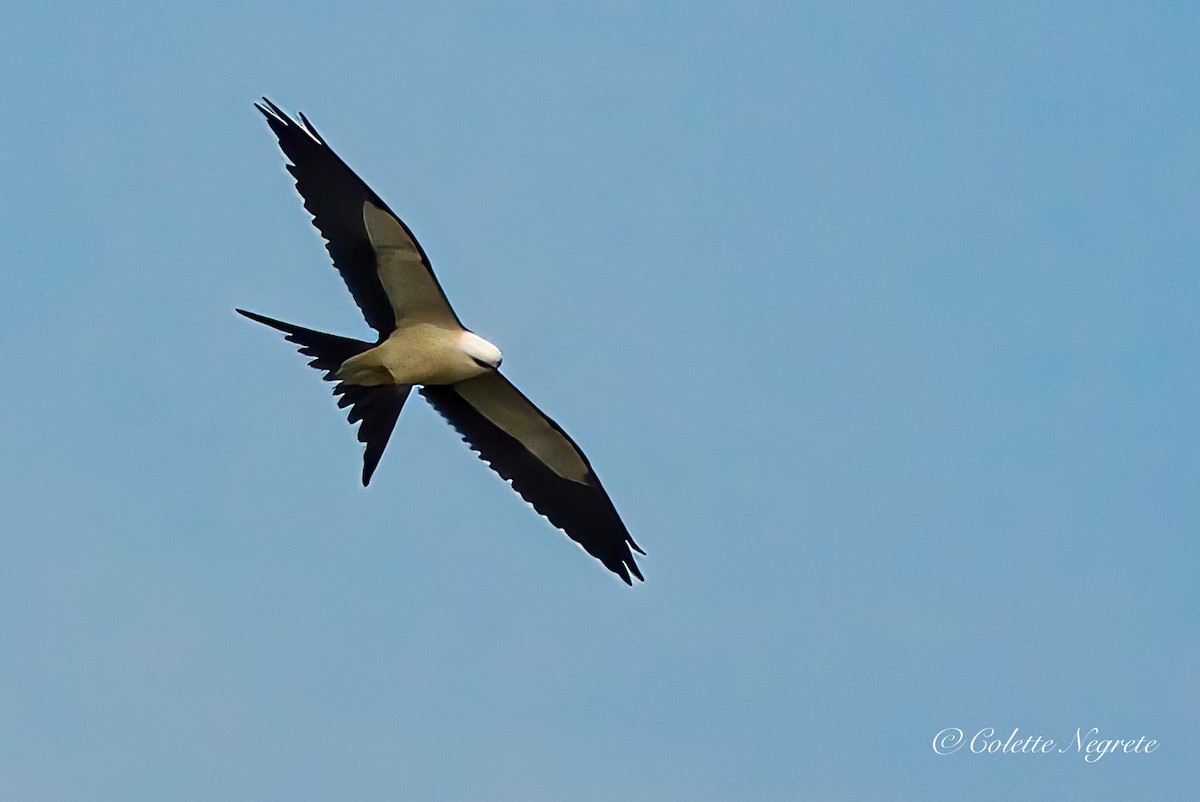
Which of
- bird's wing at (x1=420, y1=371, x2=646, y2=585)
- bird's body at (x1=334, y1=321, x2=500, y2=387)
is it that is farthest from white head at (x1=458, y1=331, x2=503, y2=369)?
bird's wing at (x1=420, y1=371, x2=646, y2=585)

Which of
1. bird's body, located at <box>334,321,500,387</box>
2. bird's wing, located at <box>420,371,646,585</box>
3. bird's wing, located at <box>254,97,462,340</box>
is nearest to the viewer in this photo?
bird's wing, located at <box>254,97,462,340</box>

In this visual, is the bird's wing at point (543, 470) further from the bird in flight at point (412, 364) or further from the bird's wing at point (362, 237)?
the bird's wing at point (362, 237)

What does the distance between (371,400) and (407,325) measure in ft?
2.14

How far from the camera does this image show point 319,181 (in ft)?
40.2

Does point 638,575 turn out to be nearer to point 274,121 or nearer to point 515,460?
point 515,460

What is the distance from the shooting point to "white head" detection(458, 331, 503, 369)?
12.6m

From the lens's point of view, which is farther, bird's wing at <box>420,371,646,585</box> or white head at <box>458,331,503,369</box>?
bird's wing at <box>420,371,646,585</box>

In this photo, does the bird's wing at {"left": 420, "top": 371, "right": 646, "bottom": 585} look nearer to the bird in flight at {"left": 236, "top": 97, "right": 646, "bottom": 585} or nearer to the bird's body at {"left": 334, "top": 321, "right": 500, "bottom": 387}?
the bird in flight at {"left": 236, "top": 97, "right": 646, "bottom": 585}

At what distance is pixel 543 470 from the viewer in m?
13.4

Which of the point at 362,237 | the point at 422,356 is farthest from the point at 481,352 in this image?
the point at 362,237

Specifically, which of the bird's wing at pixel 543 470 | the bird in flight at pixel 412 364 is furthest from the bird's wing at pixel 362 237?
the bird's wing at pixel 543 470

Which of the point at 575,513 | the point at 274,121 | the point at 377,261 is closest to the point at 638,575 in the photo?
the point at 575,513

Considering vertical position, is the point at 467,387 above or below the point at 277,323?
above

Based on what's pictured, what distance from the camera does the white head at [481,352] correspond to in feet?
41.3
